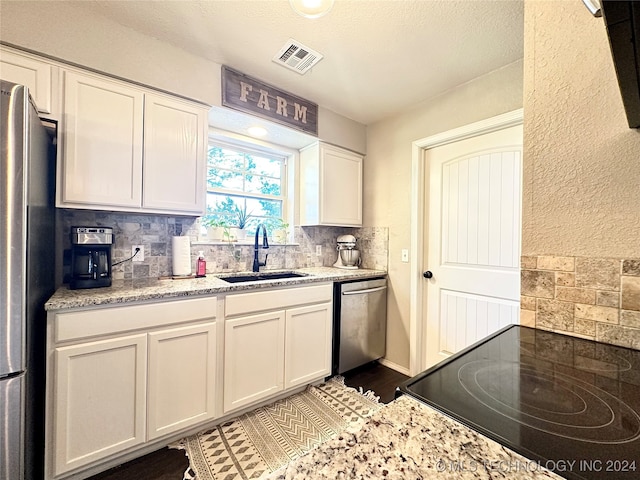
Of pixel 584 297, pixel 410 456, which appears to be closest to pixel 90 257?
pixel 410 456

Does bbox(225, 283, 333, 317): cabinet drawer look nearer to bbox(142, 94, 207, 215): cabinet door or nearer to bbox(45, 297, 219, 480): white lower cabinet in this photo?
bbox(45, 297, 219, 480): white lower cabinet

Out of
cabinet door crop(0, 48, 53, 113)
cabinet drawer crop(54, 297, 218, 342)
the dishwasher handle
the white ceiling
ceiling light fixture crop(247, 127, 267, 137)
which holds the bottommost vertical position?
the dishwasher handle

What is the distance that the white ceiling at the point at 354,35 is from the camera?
147 centimetres

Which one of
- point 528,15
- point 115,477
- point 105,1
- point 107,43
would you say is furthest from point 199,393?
point 528,15

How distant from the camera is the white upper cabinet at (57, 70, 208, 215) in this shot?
1475 mm

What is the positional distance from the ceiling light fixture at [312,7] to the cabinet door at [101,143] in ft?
3.57

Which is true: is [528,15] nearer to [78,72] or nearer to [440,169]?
[440,169]

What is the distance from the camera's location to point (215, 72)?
75.9 inches

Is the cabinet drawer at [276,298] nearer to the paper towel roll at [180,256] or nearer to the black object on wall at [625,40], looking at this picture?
the paper towel roll at [180,256]

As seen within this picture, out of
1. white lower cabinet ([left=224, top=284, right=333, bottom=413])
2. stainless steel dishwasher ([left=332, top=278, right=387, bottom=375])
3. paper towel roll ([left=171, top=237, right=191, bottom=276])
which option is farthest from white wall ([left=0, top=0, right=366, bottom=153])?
stainless steel dishwasher ([left=332, top=278, right=387, bottom=375])

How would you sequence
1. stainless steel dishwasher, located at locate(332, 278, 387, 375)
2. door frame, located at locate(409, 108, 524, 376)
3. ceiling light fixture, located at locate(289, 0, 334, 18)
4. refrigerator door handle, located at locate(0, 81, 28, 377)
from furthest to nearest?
door frame, located at locate(409, 108, 524, 376), stainless steel dishwasher, located at locate(332, 278, 387, 375), ceiling light fixture, located at locate(289, 0, 334, 18), refrigerator door handle, located at locate(0, 81, 28, 377)

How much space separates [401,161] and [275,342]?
1944mm

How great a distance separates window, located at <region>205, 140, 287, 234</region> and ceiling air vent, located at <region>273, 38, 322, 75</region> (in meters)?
0.89

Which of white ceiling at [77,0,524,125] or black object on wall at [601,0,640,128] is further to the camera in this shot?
white ceiling at [77,0,524,125]
